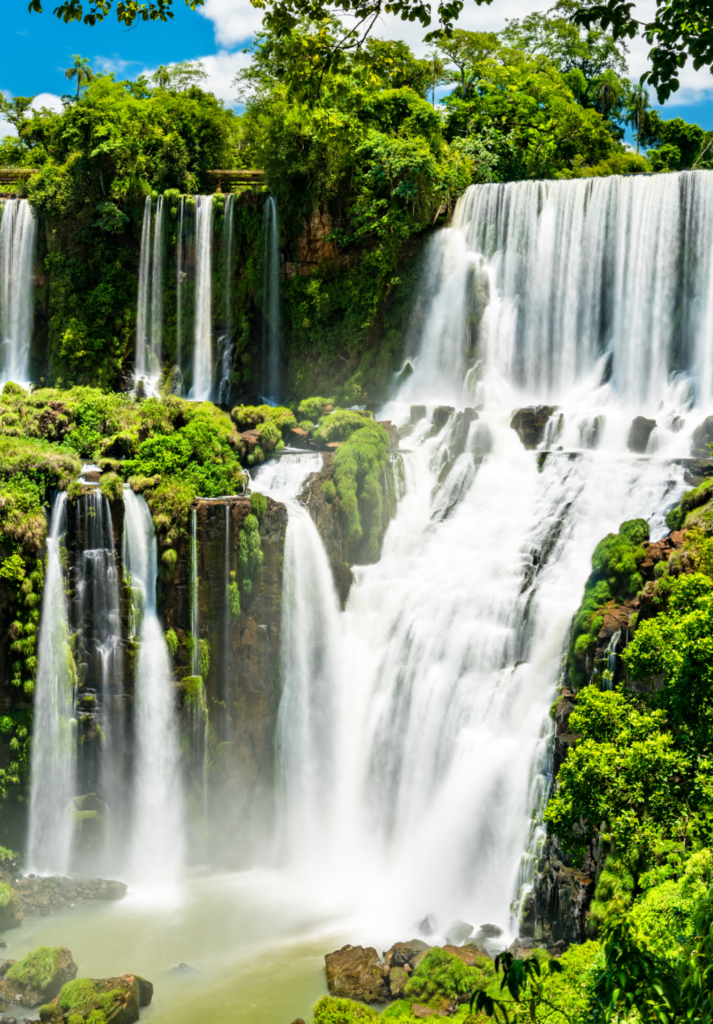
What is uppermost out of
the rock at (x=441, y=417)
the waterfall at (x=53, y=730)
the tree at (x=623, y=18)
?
the tree at (x=623, y=18)

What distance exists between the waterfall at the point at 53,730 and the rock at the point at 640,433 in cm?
1483

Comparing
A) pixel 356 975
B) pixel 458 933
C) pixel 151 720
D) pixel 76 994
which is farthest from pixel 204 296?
pixel 356 975

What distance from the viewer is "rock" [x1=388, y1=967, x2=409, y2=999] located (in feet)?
48.2

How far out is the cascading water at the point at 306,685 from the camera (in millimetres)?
21438

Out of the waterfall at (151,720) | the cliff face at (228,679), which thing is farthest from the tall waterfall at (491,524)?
the waterfall at (151,720)

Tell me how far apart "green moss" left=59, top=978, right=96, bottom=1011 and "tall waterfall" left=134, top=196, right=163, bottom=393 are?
21328 millimetres

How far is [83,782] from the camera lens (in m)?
20.4

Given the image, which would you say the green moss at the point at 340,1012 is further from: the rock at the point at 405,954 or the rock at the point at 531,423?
the rock at the point at 531,423

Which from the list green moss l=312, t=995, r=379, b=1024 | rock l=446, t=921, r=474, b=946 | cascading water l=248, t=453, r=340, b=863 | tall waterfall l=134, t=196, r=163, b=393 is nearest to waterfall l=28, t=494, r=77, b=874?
cascading water l=248, t=453, r=340, b=863

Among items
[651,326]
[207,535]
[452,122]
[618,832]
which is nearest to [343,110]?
[452,122]

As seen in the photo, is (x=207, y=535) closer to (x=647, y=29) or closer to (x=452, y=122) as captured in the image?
(x=647, y=29)

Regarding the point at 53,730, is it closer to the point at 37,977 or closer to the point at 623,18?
the point at 37,977

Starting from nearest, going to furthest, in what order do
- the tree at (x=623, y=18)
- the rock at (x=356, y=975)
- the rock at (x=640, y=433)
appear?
the tree at (x=623, y=18) < the rock at (x=356, y=975) < the rock at (x=640, y=433)

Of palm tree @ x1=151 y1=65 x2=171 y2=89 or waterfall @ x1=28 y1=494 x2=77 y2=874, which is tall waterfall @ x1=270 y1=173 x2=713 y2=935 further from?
palm tree @ x1=151 y1=65 x2=171 y2=89
